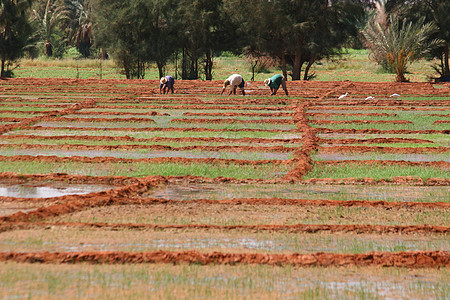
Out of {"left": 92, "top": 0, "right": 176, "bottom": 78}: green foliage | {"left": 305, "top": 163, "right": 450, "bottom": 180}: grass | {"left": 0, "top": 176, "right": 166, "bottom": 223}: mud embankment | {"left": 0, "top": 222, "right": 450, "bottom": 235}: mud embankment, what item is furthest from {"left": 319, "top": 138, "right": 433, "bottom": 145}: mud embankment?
{"left": 92, "top": 0, "right": 176, "bottom": 78}: green foliage

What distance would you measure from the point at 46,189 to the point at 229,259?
10.6 feet

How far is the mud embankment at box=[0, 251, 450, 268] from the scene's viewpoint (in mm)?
4336

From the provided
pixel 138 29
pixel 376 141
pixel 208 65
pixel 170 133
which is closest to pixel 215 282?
pixel 376 141

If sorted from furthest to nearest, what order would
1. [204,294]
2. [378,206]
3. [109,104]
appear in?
1. [109,104]
2. [378,206]
3. [204,294]

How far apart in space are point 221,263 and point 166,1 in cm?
2468

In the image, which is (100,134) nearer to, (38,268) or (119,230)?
(119,230)

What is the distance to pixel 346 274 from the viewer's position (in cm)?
418

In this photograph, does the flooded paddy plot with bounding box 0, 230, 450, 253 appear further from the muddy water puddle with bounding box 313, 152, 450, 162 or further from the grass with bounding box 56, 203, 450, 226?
the muddy water puddle with bounding box 313, 152, 450, 162

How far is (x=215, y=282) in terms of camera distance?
13.1 feet

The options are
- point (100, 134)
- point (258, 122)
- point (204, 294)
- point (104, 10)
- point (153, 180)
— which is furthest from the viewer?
point (104, 10)

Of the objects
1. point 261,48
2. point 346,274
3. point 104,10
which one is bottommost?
point 346,274

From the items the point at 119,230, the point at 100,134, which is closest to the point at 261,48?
the point at 100,134

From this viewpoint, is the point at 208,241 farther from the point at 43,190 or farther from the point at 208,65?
the point at 208,65

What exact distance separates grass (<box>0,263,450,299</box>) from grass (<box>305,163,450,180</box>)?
3.35m
